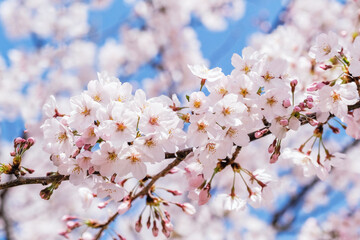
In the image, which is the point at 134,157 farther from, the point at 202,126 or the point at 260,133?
the point at 260,133

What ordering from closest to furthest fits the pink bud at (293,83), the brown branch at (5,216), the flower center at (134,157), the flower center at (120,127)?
the flower center at (120,127)
the flower center at (134,157)
the pink bud at (293,83)
the brown branch at (5,216)

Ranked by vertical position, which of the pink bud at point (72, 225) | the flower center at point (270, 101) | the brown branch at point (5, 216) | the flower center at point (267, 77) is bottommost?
the brown branch at point (5, 216)

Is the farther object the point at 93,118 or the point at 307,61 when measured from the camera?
the point at 307,61

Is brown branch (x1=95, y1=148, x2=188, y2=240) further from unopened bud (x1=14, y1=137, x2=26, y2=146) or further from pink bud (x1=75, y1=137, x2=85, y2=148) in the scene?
unopened bud (x1=14, y1=137, x2=26, y2=146)

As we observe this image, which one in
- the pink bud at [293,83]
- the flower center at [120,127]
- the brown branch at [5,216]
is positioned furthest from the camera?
the brown branch at [5,216]

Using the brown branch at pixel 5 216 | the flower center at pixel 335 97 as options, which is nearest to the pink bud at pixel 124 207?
the flower center at pixel 335 97

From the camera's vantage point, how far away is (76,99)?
143 centimetres

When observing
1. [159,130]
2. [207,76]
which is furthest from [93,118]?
[207,76]

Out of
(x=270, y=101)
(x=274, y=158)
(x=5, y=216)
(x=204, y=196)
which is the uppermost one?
(x=270, y=101)

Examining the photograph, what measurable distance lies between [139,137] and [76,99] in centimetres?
31

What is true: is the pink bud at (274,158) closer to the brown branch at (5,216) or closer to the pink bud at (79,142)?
the pink bud at (79,142)

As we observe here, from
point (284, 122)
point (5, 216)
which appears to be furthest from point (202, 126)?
point (5, 216)

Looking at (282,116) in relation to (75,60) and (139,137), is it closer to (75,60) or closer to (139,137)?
(139,137)

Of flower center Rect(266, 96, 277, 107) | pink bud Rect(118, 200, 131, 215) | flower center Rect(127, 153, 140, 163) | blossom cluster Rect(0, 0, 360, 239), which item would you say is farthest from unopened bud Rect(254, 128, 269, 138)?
pink bud Rect(118, 200, 131, 215)
